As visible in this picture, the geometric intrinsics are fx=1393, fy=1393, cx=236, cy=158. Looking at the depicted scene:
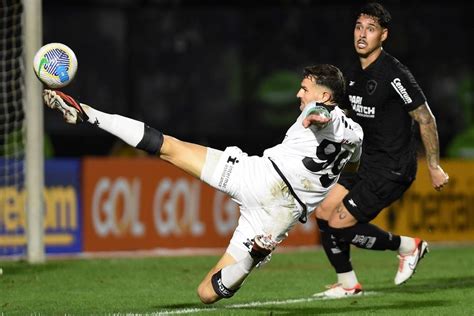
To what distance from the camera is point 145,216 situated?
59.4ft

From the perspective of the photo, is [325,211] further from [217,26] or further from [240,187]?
[217,26]

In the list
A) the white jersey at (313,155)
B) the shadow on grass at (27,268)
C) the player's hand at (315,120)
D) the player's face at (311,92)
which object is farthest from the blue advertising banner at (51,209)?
the player's hand at (315,120)

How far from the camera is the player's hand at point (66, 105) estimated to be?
9.88 m

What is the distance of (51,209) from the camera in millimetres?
17438

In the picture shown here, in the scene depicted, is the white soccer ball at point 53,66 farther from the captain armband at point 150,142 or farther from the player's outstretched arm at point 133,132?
the captain armband at point 150,142

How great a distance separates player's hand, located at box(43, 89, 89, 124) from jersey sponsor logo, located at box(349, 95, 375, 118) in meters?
2.83

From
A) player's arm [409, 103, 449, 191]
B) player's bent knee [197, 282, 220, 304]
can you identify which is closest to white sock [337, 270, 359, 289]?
player's arm [409, 103, 449, 191]

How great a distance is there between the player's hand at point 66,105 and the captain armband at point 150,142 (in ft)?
1.53

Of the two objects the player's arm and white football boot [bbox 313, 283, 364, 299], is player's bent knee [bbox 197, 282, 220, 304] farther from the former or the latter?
the player's arm

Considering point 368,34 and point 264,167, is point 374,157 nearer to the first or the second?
point 368,34

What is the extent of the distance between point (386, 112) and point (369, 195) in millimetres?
720

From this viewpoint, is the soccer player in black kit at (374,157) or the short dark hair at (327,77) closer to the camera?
the short dark hair at (327,77)

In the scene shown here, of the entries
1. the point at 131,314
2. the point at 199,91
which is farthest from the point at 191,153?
the point at 199,91

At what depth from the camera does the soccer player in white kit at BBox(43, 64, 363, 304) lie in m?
10.1
